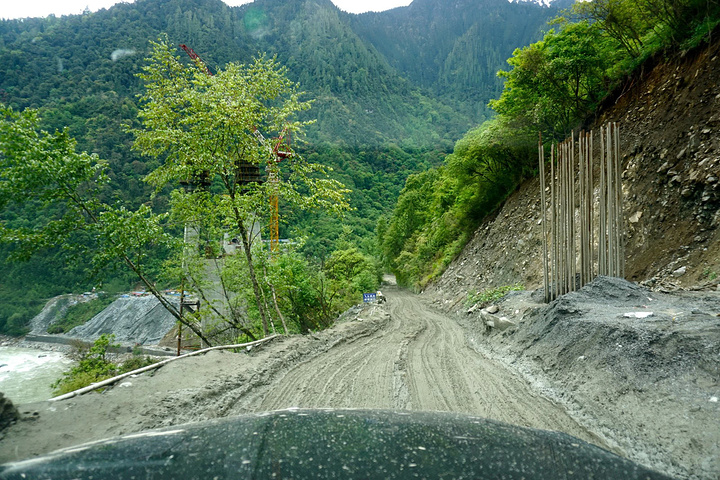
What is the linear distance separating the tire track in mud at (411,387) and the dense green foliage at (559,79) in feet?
40.4

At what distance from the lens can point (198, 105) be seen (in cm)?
845

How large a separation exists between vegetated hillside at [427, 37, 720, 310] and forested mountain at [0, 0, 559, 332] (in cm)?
529

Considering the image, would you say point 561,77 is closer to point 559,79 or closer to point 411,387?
point 559,79

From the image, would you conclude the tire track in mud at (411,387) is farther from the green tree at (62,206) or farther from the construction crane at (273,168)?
the green tree at (62,206)

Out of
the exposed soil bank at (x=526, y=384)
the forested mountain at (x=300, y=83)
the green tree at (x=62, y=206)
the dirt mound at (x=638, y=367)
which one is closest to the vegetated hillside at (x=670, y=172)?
the dirt mound at (x=638, y=367)

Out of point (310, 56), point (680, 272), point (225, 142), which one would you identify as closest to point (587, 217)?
point (680, 272)

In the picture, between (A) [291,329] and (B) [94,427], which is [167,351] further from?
(B) [94,427]

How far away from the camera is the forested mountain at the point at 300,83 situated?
18667 mm

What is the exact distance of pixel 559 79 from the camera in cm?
1700

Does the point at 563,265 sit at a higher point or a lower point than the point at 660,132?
lower

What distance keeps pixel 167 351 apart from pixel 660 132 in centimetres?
3185

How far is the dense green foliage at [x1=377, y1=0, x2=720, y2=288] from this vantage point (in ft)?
42.0

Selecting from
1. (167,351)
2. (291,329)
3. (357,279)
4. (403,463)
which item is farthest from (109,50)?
(403,463)

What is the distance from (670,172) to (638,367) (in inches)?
331
